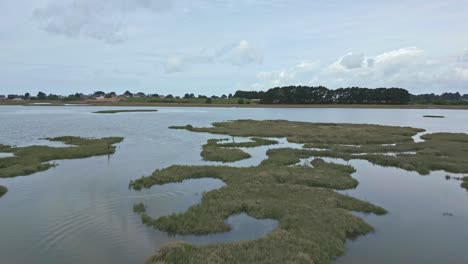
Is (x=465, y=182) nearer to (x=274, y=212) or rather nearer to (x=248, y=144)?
(x=274, y=212)

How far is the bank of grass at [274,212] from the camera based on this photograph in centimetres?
1414

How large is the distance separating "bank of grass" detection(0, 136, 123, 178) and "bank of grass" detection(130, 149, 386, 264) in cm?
1145

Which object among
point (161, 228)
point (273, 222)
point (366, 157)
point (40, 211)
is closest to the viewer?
point (161, 228)

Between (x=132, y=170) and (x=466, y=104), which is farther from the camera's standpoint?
(x=466, y=104)

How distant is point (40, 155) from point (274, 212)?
28164 mm

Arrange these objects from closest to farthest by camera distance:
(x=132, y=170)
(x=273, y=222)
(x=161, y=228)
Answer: (x=161, y=228), (x=273, y=222), (x=132, y=170)

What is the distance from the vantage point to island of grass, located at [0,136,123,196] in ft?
99.1

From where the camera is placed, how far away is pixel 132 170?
103ft

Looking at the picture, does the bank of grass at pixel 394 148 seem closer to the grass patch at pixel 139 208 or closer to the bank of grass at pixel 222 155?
the bank of grass at pixel 222 155

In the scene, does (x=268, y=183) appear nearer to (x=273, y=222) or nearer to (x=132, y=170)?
(x=273, y=222)

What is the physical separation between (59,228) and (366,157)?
3152 cm

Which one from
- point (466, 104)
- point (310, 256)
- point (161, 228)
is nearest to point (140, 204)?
point (161, 228)

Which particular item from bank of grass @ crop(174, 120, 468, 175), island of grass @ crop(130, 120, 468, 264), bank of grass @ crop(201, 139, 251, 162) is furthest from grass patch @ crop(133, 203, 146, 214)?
bank of grass @ crop(174, 120, 468, 175)

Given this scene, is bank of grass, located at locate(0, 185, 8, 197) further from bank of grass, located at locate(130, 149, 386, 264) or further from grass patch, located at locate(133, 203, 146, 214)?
grass patch, located at locate(133, 203, 146, 214)
